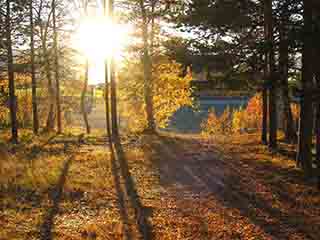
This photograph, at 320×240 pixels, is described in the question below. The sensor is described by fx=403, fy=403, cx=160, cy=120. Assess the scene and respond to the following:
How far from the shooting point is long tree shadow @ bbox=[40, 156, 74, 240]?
722 cm

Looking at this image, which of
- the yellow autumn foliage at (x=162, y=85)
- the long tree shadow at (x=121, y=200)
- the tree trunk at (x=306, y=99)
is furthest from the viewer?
the yellow autumn foliage at (x=162, y=85)

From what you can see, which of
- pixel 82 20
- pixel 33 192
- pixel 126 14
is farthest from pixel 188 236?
pixel 82 20

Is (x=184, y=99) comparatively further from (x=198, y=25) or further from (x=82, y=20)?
(x=198, y=25)

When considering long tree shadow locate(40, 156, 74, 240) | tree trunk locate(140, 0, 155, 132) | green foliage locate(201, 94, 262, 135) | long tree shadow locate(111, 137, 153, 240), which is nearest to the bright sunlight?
tree trunk locate(140, 0, 155, 132)

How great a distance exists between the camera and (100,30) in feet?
91.8

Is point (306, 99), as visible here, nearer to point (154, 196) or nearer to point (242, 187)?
point (242, 187)

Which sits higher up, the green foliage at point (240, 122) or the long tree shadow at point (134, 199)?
the long tree shadow at point (134, 199)

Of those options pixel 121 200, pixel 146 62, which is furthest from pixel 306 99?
Answer: pixel 146 62

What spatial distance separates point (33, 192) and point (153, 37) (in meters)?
14.9

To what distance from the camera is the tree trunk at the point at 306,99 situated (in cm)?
1068

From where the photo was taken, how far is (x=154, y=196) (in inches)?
398

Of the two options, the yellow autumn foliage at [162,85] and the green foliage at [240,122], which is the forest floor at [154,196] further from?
the green foliage at [240,122]

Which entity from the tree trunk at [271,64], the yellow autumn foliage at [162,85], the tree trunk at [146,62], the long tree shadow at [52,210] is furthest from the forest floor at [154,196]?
the yellow autumn foliage at [162,85]

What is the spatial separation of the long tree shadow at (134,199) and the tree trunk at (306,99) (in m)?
5.25
